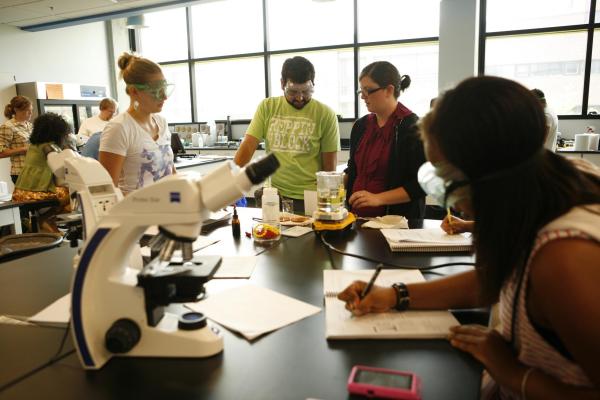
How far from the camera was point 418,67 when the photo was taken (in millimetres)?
6121

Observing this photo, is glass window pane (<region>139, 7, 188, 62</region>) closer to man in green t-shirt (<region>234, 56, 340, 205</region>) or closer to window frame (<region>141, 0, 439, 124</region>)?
window frame (<region>141, 0, 439, 124</region>)

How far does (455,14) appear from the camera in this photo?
16.9 feet

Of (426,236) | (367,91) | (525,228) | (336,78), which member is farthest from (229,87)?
(525,228)

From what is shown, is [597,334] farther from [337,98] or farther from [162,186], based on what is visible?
[337,98]

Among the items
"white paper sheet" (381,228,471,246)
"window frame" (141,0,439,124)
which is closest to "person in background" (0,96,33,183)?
"window frame" (141,0,439,124)

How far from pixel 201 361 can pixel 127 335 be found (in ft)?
0.52

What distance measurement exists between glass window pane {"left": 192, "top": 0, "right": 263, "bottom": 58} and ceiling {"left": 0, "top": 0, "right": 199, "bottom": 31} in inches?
44.7

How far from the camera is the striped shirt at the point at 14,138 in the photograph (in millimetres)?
4488

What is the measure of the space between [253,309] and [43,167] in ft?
11.1

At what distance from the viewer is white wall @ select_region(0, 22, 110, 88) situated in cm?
640

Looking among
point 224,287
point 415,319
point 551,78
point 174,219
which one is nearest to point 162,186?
point 174,219

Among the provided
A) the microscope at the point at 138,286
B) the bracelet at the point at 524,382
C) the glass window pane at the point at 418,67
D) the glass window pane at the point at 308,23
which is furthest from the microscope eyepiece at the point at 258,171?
the glass window pane at the point at 308,23

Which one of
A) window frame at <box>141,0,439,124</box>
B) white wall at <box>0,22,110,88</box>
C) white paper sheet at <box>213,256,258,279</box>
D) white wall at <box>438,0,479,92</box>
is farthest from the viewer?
white wall at <box>0,22,110,88</box>

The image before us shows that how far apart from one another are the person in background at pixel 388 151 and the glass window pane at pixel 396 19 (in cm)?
411
